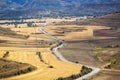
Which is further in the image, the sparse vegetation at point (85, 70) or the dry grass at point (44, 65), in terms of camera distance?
the sparse vegetation at point (85, 70)

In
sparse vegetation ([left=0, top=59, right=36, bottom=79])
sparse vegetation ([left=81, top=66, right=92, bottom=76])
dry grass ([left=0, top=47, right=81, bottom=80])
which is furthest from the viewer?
sparse vegetation ([left=81, top=66, right=92, bottom=76])

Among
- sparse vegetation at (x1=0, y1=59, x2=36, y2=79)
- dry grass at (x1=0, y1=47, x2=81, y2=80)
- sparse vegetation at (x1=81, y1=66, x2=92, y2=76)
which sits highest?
sparse vegetation at (x1=0, y1=59, x2=36, y2=79)

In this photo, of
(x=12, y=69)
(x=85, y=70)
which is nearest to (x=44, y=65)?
(x=85, y=70)

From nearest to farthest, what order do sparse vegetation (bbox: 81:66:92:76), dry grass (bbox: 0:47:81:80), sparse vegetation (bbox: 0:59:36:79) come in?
sparse vegetation (bbox: 0:59:36:79), dry grass (bbox: 0:47:81:80), sparse vegetation (bbox: 81:66:92:76)

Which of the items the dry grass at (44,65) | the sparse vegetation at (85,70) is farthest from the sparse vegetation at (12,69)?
the sparse vegetation at (85,70)

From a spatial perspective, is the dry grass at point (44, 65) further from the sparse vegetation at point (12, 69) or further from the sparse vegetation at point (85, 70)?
the sparse vegetation at point (12, 69)

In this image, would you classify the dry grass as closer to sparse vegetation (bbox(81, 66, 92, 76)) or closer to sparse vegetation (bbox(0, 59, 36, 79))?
sparse vegetation (bbox(81, 66, 92, 76))

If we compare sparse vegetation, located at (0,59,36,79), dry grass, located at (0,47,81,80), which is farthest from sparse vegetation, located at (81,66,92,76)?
sparse vegetation, located at (0,59,36,79)

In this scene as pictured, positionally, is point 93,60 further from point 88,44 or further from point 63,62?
point 88,44

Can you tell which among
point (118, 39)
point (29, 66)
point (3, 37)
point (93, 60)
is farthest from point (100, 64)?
point (3, 37)

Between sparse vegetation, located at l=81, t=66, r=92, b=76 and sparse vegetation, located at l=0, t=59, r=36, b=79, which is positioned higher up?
sparse vegetation, located at l=0, t=59, r=36, b=79

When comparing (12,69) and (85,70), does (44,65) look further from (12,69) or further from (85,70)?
(12,69)
